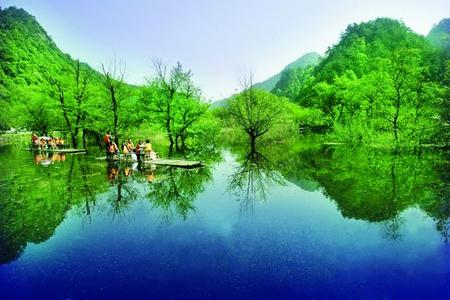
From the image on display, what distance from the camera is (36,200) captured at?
1661 centimetres

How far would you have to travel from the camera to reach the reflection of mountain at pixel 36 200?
1175 centimetres

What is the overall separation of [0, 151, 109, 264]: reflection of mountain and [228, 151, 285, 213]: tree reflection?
7699 mm

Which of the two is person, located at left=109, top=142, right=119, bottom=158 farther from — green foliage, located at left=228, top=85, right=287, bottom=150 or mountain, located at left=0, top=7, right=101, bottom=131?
mountain, located at left=0, top=7, right=101, bottom=131

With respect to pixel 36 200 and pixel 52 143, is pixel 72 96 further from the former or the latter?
pixel 36 200

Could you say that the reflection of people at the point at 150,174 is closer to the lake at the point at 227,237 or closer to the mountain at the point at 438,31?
the lake at the point at 227,237

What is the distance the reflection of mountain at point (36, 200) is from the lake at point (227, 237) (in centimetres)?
7

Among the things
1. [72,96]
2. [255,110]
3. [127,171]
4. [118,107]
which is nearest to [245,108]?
[255,110]

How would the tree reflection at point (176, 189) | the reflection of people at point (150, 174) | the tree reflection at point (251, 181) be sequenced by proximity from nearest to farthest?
the tree reflection at point (176, 189) → the tree reflection at point (251, 181) → the reflection of people at point (150, 174)

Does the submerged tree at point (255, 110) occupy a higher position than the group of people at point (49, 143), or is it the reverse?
the submerged tree at point (255, 110)

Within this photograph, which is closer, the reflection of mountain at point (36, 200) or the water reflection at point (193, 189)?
the reflection of mountain at point (36, 200)

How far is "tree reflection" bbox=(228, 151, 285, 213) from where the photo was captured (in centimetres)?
1698

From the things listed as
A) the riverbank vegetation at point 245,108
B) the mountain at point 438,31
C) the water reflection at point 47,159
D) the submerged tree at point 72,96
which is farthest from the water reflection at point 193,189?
the mountain at point 438,31

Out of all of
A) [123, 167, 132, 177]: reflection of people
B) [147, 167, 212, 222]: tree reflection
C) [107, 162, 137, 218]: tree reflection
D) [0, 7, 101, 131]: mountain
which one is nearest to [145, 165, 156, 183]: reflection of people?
[147, 167, 212, 222]: tree reflection

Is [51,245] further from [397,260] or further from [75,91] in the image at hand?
[75,91]
